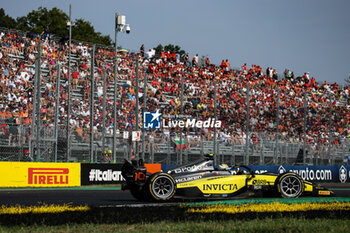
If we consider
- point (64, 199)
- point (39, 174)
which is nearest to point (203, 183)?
point (64, 199)

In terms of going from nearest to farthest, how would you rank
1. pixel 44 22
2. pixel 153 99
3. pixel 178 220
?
pixel 178 220 → pixel 153 99 → pixel 44 22

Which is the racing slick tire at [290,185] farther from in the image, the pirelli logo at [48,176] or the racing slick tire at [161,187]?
the pirelli logo at [48,176]

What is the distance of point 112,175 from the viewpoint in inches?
891

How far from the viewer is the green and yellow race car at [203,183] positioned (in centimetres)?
1275

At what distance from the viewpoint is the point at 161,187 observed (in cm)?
1276

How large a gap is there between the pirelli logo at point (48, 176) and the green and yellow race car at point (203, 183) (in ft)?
26.6

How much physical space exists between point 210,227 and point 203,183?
5763 millimetres

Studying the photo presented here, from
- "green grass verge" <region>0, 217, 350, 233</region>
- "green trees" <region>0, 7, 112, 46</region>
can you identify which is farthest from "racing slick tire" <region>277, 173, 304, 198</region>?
"green trees" <region>0, 7, 112, 46</region>

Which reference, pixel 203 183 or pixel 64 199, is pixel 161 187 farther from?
pixel 64 199

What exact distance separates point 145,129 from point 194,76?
9.04 meters

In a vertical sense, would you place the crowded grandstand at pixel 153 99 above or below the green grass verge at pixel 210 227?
above

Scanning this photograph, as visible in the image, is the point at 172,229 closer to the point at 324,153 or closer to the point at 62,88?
the point at 62,88

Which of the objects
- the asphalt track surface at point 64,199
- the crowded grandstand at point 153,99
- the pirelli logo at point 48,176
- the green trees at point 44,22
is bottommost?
the asphalt track surface at point 64,199

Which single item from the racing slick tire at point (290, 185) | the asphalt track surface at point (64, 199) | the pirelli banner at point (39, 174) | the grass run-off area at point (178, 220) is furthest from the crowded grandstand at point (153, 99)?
the grass run-off area at point (178, 220)
